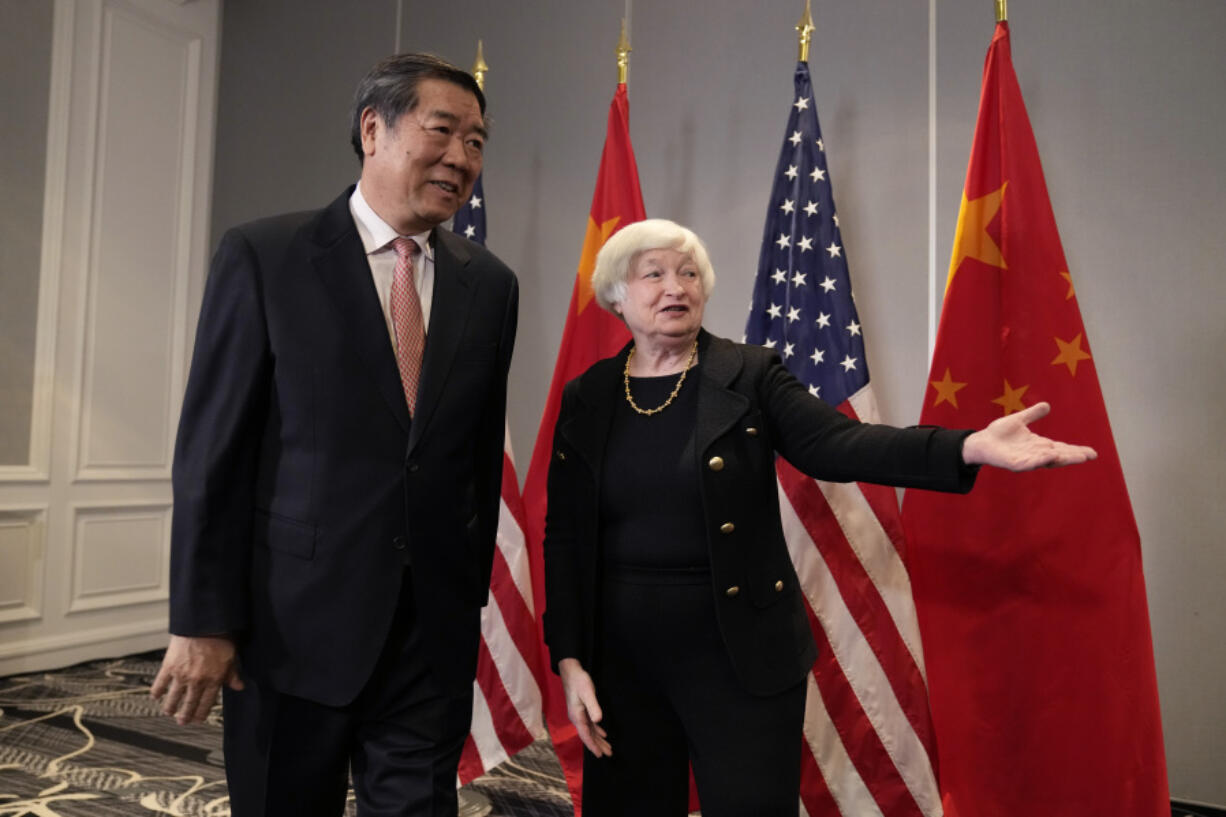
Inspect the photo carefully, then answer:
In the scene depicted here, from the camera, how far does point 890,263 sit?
3.22m

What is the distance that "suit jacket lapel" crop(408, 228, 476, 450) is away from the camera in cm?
140

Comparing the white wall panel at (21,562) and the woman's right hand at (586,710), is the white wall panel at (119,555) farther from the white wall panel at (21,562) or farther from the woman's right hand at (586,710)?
the woman's right hand at (586,710)

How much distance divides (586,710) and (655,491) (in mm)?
412

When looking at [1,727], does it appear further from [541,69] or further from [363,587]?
[541,69]

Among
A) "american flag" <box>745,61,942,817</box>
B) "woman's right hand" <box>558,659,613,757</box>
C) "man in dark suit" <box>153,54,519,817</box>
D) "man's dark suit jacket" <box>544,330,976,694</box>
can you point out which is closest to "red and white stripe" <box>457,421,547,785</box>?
"american flag" <box>745,61,942,817</box>

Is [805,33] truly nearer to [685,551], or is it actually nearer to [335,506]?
[685,551]

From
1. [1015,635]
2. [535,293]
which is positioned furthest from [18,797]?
[1015,635]

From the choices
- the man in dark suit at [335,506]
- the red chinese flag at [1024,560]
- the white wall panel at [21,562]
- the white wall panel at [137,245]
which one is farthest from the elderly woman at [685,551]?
the white wall panel at [137,245]

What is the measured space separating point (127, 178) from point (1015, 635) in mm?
4480

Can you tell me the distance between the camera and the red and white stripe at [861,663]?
98.0 inches

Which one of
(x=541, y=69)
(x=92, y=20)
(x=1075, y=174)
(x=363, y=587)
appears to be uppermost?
(x=92, y=20)

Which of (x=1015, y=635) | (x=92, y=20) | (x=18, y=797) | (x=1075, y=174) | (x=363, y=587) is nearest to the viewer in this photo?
(x=363, y=587)

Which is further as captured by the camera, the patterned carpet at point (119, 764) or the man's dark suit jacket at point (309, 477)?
the patterned carpet at point (119, 764)

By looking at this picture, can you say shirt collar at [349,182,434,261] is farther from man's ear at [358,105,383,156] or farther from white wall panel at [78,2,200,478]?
white wall panel at [78,2,200,478]
